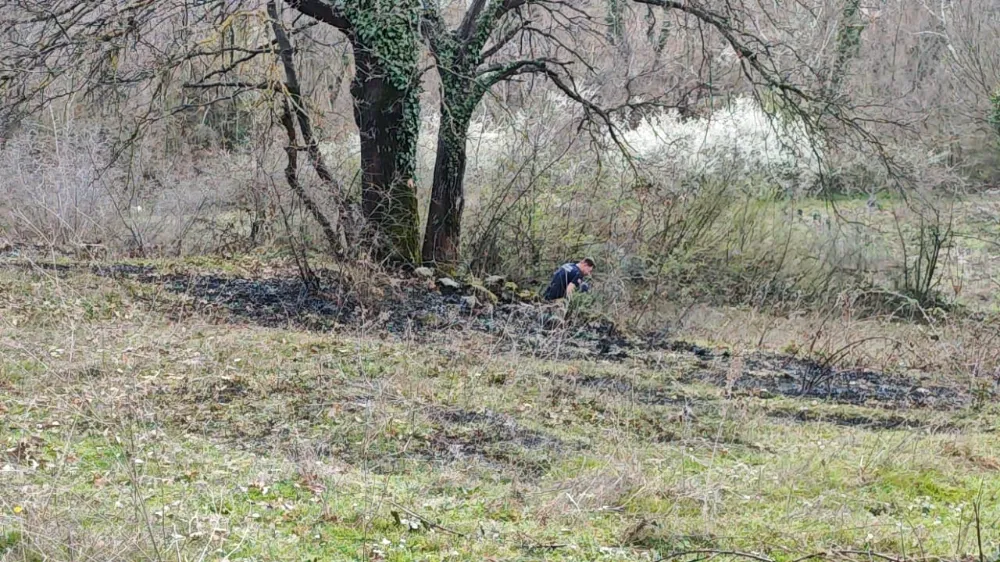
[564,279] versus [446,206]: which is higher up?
[446,206]

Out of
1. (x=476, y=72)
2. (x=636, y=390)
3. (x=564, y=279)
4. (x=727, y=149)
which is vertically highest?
(x=476, y=72)

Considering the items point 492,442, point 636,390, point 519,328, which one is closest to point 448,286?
point 519,328

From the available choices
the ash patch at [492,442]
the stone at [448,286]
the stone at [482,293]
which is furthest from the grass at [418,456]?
the stone at [448,286]

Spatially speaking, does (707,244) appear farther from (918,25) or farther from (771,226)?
(918,25)

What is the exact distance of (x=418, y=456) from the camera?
5934 millimetres

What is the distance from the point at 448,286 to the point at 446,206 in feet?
4.32

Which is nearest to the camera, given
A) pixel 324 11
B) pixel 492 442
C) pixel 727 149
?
pixel 492 442

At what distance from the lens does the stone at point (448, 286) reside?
12.6 m

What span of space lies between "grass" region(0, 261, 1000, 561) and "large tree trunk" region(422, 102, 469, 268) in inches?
166

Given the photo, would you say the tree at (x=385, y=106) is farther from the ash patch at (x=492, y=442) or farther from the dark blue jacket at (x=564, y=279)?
the ash patch at (x=492, y=442)

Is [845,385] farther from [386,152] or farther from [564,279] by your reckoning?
[386,152]

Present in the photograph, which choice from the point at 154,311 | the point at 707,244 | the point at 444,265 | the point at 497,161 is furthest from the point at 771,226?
the point at 154,311

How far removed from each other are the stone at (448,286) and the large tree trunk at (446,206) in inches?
20.7

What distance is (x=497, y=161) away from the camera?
1522 cm
